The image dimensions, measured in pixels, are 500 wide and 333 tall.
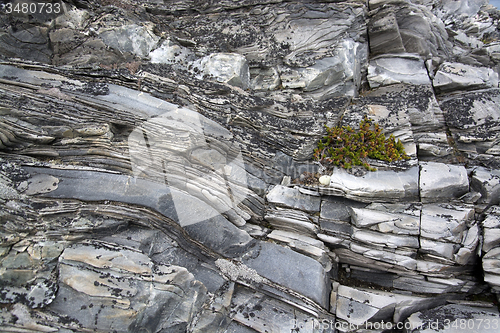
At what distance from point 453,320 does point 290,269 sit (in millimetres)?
4936

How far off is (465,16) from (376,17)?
7.93 metres

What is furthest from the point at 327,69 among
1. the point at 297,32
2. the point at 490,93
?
the point at 490,93

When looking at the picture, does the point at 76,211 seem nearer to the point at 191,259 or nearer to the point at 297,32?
the point at 191,259

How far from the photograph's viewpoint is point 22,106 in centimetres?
870

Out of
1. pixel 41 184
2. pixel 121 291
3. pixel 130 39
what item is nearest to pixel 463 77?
pixel 130 39

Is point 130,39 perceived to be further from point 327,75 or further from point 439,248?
point 439,248

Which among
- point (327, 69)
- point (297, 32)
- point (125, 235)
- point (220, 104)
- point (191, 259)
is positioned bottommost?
point (191, 259)

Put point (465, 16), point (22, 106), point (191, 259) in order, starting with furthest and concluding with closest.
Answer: point (465, 16) → point (22, 106) → point (191, 259)

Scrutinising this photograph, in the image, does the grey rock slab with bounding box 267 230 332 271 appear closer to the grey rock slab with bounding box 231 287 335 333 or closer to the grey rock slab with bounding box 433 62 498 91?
the grey rock slab with bounding box 231 287 335 333

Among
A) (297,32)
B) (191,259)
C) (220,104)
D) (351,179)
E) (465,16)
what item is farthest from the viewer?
(465,16)

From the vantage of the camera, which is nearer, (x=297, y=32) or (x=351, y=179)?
(x=351, y=179)

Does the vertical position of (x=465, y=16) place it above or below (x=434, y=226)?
above

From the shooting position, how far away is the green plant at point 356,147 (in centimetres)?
995

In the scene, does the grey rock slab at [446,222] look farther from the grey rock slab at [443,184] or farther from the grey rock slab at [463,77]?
the grey rock slab at [463,77]
